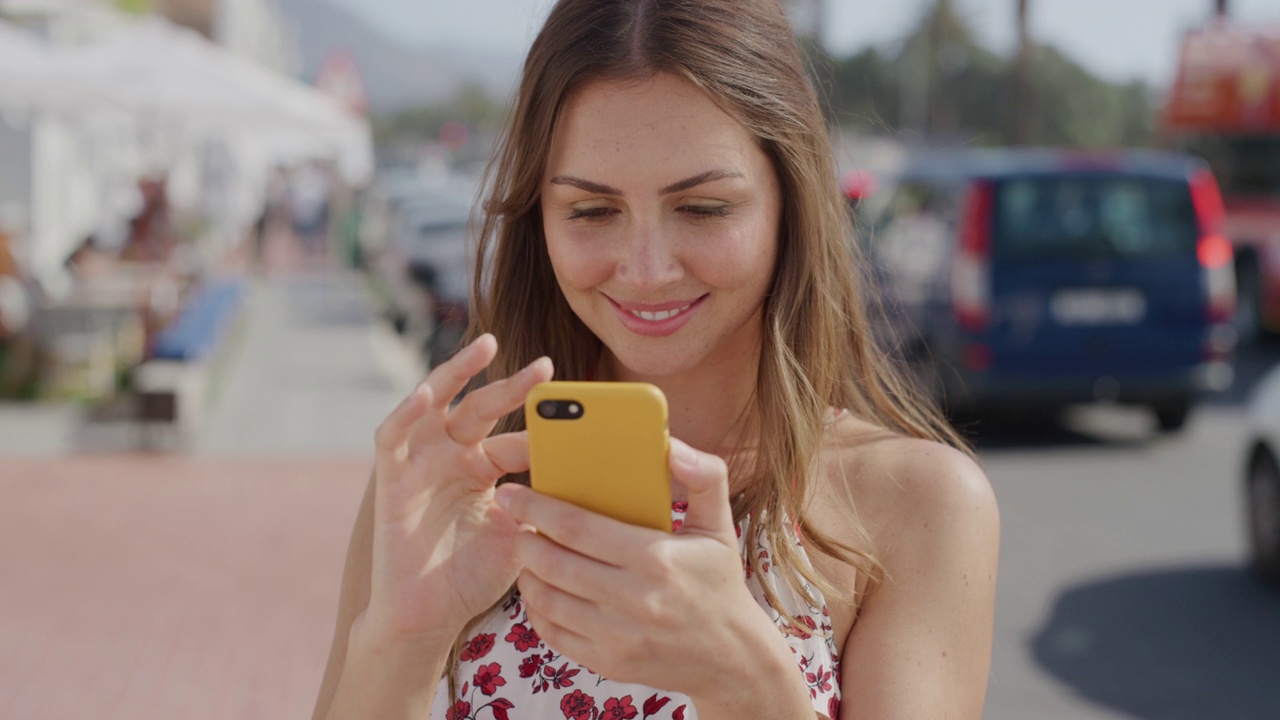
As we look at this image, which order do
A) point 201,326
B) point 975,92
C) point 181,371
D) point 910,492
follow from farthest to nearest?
1. point 975,92
2. point 201,326
3. point 181,371
4. point 910,492

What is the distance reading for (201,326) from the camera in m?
11.0

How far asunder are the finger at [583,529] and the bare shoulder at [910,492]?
542 millimetres

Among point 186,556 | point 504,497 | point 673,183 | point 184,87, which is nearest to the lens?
point 504,497

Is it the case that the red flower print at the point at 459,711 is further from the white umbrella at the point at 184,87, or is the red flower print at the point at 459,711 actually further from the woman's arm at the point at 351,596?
the white umbrella at the point at 184,87

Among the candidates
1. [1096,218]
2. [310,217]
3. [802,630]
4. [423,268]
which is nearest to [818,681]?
[802,630]

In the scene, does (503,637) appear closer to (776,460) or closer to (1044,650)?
(776,460)

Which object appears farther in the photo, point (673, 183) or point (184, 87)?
point (184, 87)

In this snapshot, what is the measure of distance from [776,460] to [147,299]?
11.8 m

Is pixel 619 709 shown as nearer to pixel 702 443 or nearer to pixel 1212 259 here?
pixel 702 443

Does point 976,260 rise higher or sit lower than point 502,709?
lower

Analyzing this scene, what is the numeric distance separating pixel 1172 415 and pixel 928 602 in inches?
351

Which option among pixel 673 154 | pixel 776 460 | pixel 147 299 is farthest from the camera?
pixel 147 299

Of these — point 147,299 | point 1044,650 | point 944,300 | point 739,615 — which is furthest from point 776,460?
point 147,299

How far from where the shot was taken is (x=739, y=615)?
148 cm
